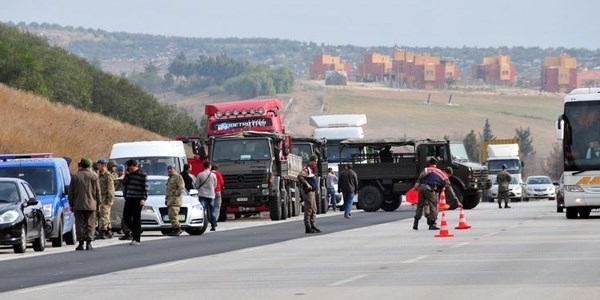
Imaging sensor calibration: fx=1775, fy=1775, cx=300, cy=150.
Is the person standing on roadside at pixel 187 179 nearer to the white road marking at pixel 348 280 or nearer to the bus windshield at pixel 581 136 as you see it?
the bus windshield at pixel 581 136

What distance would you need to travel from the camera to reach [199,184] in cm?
4497

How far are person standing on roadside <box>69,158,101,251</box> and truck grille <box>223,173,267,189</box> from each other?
17.7 meters

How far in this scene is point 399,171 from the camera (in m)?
Result: 61.6

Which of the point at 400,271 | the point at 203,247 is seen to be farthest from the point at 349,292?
the point at 203,247

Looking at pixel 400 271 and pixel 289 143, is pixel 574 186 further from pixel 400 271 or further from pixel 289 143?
pixel 400 271

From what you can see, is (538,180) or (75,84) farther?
(75,84)

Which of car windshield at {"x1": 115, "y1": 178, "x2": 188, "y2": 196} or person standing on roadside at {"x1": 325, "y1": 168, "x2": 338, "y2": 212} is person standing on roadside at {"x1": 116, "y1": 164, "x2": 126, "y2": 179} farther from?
person standing on roadside at {"x1": 325, "y1": 168, "x2": 338, "y2": 212}

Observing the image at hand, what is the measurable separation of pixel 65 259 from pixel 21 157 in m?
9.73

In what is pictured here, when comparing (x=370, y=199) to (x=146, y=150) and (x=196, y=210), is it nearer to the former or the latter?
(x=146, y=150)

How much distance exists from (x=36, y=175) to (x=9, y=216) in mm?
4742

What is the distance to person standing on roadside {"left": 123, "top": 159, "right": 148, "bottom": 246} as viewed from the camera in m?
35.4

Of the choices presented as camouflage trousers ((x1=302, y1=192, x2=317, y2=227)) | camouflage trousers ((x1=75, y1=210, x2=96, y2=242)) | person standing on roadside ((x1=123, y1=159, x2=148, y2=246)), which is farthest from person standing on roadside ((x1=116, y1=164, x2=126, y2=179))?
camouflage trousers ((x1=75, y1=210, x2=96, y2=242))

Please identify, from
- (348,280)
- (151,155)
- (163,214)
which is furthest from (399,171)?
(348,280)

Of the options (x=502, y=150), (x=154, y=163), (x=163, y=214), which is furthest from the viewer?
(x=502, y=150)
